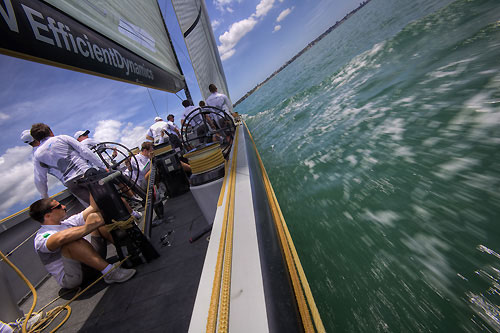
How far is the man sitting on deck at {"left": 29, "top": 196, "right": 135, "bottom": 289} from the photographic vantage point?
67.3 inches

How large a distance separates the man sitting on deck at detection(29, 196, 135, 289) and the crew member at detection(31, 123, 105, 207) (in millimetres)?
796

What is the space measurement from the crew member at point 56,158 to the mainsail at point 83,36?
4.65ft

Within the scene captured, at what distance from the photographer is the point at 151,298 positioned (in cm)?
159

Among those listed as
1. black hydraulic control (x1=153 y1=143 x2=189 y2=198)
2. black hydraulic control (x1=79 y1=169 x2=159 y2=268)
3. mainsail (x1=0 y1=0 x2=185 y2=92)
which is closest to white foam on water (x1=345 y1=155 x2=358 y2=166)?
black hydraulic control (x1=79 y1=169 x2=159 y2=268)

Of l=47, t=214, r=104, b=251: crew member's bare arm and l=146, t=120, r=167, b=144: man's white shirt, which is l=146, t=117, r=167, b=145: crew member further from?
l=47, t=214, r=104, b=251: crew member's bare arm

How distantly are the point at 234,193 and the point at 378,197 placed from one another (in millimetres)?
1435

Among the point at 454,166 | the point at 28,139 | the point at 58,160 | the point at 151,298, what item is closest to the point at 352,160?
the point at 454,166

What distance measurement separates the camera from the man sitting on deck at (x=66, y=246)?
67.3 inches

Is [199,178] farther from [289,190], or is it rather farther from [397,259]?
[397,259]

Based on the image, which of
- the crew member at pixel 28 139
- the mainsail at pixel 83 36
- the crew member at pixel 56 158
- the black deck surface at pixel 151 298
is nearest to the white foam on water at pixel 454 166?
the black deck surface at pixel 151 298

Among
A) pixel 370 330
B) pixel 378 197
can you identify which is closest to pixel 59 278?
pixel 370 330

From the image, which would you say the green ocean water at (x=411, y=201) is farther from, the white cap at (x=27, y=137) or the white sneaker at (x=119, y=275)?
the white cap at (x=27, y=137)

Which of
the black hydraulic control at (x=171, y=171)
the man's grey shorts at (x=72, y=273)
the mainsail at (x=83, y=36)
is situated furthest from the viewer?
the black hydraulic control at (x=171, y=171)

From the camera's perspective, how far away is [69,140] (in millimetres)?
2541
